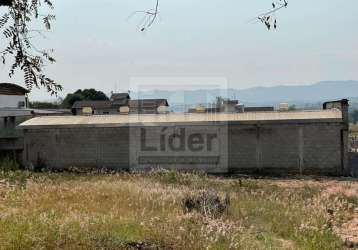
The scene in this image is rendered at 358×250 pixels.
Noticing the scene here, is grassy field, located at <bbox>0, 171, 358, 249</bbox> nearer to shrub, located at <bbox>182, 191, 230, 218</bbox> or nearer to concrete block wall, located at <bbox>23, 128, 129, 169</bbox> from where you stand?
shrub, located at <bbox>182, 191, 230, 218</bbox>

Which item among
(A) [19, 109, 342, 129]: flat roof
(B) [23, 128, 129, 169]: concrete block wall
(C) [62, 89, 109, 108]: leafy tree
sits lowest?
(B) [23, 128, 129, 169]: concrete block wall

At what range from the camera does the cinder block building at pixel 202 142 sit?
85.6ft

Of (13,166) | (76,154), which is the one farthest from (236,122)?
(13,166)

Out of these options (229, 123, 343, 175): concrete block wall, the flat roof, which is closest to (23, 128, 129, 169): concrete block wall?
the flat roof

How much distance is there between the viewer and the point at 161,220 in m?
8.23

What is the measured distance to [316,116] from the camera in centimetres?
2669

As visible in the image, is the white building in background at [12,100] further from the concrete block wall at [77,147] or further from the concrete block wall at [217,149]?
the concrete block wall at [217,149]

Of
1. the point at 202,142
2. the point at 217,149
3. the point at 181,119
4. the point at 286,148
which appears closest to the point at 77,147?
the point at 181,119

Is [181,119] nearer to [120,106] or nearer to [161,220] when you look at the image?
[161,220]

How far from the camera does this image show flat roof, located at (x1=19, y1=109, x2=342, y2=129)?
26859mm

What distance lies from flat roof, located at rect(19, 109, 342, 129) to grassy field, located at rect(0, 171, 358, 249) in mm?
10514

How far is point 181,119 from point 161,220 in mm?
20678

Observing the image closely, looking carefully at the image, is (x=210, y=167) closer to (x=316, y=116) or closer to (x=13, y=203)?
(x=316, y=116)

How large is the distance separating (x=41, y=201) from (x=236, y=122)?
17496 mm
